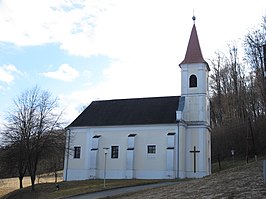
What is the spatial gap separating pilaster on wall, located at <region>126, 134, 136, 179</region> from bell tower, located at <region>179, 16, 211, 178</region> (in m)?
5.15

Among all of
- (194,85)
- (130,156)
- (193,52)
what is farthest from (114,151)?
(193,52)

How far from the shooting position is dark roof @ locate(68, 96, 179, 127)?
132 ft

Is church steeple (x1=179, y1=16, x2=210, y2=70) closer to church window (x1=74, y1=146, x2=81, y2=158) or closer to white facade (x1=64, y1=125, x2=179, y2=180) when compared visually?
white facade (x1=64, y1=125, x2=179, y2=180)

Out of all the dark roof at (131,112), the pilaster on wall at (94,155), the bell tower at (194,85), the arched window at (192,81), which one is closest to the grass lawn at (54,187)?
the pilaster on wall at (94,155)

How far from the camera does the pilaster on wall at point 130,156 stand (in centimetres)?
3892

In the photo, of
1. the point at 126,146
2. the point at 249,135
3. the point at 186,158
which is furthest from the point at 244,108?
the point at 126,146

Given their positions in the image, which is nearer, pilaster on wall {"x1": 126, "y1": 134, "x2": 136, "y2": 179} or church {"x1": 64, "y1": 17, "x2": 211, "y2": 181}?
church {"x1": 64, "y1": 17, "x2": 211, "y2": 181}

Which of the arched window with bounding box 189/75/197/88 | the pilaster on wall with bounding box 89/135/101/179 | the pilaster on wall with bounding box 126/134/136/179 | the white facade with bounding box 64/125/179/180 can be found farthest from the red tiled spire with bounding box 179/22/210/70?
the pilaster on wall with bounding box 89/135/101/179

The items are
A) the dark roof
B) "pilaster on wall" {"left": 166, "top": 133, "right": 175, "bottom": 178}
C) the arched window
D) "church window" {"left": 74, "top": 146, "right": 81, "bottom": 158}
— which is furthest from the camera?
"church window" {"left": 74, "top": 146, "right": 81, "bottom": 158}

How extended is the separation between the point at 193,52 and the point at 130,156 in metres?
13.6

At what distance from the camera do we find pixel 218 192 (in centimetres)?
1280

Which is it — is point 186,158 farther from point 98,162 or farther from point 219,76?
point 219,76

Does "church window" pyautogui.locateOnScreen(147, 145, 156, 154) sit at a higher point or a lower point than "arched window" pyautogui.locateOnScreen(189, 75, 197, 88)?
lower

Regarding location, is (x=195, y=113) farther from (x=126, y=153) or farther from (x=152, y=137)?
(x=126, y=153)
